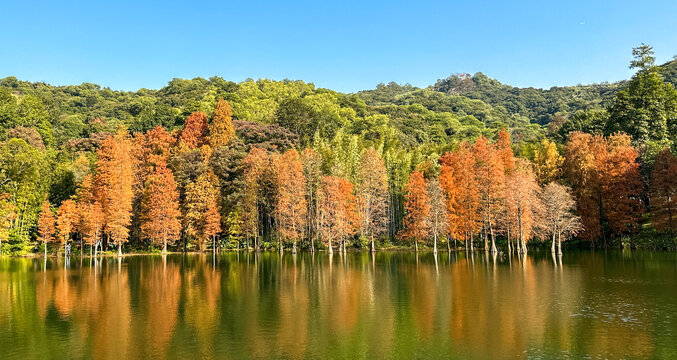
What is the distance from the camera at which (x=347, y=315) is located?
915 inches

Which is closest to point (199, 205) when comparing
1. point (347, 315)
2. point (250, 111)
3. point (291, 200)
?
point (291, 200)

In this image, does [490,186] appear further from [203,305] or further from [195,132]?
[195,132]

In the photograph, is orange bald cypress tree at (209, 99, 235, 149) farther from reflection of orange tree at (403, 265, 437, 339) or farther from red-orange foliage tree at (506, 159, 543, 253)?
reflection of orange tree at (403, 265, 437, 339)

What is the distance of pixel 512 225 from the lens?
2227 inches

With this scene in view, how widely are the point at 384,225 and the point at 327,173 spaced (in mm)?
12572

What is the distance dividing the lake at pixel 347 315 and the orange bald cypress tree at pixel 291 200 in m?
24.6

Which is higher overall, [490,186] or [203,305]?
[490,186]

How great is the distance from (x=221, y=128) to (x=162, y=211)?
2041 cm

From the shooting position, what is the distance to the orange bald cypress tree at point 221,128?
258ft

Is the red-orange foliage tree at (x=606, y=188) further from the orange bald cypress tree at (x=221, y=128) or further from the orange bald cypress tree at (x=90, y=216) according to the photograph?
the orange bald cypress tree at (x=90, y=216)

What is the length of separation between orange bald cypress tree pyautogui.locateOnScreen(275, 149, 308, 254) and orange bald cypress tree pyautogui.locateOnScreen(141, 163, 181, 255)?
15.1 metres

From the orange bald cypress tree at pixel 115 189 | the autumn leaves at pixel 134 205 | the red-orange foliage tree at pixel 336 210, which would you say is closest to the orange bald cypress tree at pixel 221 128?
the autumn leaves at pixel 134 205

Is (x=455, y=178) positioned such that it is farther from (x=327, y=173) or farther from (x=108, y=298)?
(x=108, y=298)

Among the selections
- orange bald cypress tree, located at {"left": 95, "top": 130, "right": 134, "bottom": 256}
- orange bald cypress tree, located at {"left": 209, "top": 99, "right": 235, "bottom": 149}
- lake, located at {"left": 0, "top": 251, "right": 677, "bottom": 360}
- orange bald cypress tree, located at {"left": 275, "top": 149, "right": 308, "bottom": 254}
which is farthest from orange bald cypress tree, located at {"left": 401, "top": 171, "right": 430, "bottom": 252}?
orange bald cypress tree, located at {"left": 95, "top": 130, "right": 134, "bottom": 256}
